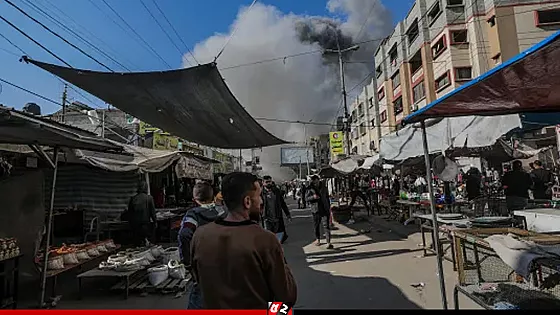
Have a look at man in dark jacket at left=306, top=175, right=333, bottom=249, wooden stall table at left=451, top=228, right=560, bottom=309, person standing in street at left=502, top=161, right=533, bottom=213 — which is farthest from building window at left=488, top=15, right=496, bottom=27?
wooden stall table at left=451, top=228, right=560, bottom=309

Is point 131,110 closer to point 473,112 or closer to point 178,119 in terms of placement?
point 178,119

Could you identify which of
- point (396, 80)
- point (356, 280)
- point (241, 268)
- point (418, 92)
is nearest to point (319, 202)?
point (356, 280)

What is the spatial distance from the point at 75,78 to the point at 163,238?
662 cm

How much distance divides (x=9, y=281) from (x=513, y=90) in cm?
617

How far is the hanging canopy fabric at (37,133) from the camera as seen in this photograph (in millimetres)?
3416

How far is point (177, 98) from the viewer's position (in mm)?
5711

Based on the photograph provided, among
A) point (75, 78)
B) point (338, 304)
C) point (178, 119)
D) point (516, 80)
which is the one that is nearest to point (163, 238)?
point (178, 119)

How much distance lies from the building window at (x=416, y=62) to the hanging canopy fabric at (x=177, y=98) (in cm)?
2732

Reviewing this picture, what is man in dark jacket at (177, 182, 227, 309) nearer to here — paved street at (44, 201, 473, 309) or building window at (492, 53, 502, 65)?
paved street at (44, 201, 473, 309)

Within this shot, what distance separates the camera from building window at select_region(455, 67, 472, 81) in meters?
25.2

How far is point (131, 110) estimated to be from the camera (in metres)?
6.36

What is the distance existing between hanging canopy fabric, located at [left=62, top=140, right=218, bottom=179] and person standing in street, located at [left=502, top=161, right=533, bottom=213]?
27.1ft

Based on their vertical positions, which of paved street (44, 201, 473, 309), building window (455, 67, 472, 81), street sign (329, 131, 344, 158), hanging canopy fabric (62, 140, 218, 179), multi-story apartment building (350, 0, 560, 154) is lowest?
paved street (44, 201, 473, 309)

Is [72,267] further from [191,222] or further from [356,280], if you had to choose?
[356,280]
